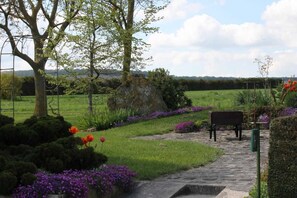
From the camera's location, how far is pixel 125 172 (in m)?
8.06

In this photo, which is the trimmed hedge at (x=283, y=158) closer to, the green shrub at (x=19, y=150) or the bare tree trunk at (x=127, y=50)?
the green shrub at (x=19, y=150)

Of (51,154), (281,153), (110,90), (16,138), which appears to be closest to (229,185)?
(281,153)

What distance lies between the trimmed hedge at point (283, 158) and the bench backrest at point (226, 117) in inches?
336

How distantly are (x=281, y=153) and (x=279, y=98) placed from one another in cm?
1368

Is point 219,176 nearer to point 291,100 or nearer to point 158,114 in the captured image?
point 291,100

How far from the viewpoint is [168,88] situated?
79.7 ft

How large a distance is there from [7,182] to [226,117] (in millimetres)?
9186

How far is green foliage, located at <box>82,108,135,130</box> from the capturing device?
66.2 ft

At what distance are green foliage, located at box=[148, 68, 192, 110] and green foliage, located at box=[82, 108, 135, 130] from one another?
10.1ft

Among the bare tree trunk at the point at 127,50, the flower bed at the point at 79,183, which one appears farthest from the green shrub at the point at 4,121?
the bare tree trunk at the point at 127,50

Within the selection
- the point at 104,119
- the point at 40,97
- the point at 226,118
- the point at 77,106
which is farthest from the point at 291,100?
the point at 77,106

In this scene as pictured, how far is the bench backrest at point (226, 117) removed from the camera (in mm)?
14695

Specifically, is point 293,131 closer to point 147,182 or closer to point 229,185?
point 229,185

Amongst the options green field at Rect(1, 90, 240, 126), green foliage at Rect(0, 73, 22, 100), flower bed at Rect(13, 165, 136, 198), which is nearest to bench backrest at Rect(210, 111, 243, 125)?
flower bed at Rect(13, 165, 136, 198)
